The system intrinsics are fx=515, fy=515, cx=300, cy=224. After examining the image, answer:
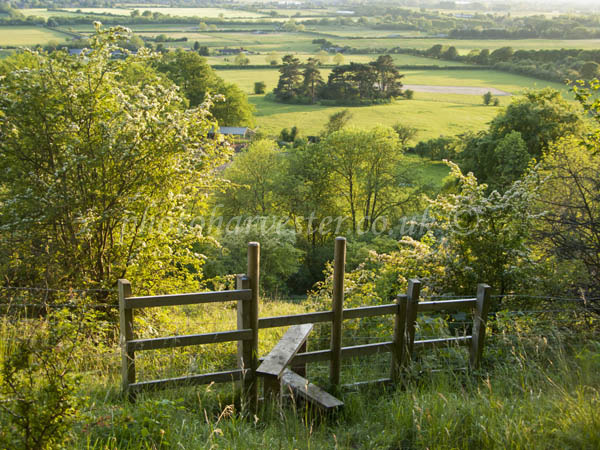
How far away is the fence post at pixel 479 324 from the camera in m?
6.20

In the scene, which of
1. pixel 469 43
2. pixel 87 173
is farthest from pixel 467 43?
pixel 87 173

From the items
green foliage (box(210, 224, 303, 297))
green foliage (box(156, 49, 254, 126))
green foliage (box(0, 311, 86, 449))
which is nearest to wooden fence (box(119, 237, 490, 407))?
green foliage (box(0, 311, 86, 449))

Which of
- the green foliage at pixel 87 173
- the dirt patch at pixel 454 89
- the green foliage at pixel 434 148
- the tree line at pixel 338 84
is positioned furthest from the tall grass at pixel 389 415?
the dirt patch at pixel 454 89

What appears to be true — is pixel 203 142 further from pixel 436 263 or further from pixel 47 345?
pixel 47 345

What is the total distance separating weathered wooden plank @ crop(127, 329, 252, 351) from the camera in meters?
5.17

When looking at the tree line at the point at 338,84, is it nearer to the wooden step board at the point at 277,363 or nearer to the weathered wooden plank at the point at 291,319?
the weathered wooden plank at the point at 291,319

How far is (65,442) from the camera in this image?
12.0 feet

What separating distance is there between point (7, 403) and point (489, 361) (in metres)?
5.40

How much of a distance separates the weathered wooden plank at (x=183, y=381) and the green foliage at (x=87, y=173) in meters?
5.18

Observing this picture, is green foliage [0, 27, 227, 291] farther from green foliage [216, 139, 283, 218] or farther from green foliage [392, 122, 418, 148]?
green foliage [392, 122, 418, 148]

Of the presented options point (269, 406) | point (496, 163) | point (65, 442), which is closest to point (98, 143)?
point (269, 406)

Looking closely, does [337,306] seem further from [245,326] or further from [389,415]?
[389,415]

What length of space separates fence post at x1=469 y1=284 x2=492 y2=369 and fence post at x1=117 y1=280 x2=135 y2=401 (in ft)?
13.0

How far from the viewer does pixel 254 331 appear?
5.53 m
